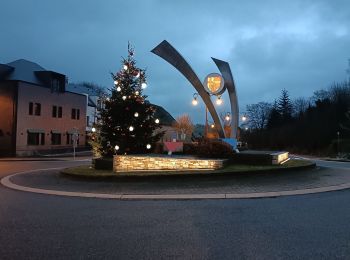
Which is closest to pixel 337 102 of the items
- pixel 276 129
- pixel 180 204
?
pixel 276 129

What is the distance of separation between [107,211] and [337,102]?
76450mm

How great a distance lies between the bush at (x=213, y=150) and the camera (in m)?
22.2

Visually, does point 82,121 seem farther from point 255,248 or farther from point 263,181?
point 255,248

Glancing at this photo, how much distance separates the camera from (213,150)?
878 inches

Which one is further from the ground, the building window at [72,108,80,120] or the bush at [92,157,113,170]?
the building window at [72,108,80,120]

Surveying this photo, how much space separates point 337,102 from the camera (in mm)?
81625

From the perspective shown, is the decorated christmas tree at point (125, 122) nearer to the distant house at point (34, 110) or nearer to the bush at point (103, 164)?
the bush at point (103, 164)

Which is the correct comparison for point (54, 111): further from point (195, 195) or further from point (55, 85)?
point (195, 195)

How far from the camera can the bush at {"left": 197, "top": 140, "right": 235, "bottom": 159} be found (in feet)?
72.7

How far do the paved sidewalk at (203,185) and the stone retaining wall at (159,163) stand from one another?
212cm

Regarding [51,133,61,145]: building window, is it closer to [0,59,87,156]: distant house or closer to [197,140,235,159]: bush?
[0,59,87,156]: distant house

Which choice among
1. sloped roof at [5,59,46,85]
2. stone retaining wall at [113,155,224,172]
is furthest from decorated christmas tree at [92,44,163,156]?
sloped roof at [5,59,46,85]

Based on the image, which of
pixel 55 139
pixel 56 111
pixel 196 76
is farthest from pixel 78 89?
pixel 196 76

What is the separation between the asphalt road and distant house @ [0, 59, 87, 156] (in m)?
36.5
